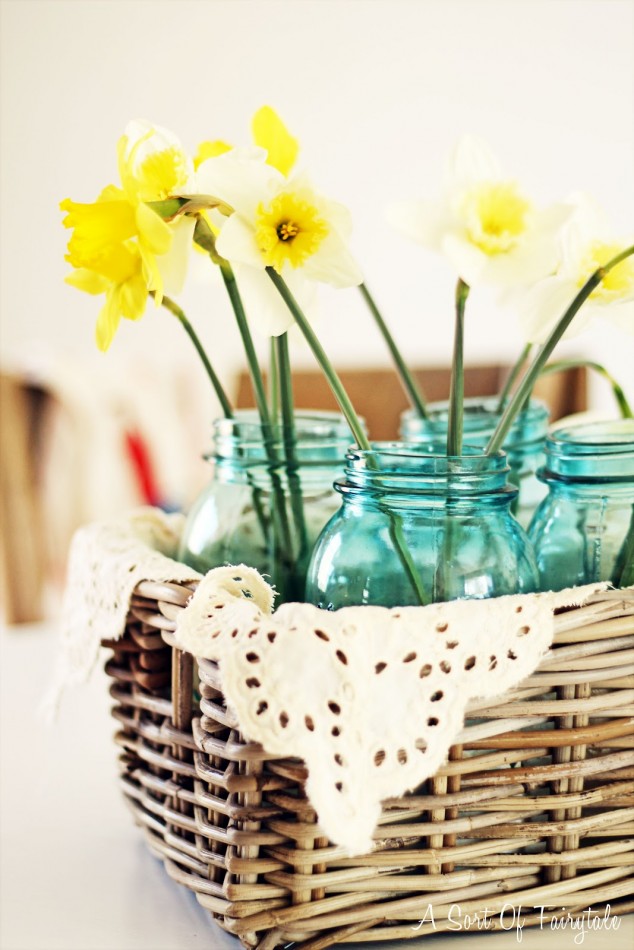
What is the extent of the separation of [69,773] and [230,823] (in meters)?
0.28

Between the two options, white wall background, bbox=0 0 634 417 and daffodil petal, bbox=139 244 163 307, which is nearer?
daffodil petal, bbox=139 244 163 307

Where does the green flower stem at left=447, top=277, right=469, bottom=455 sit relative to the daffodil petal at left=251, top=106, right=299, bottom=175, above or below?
below

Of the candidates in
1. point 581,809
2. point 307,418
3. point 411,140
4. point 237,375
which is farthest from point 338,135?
point 581,809

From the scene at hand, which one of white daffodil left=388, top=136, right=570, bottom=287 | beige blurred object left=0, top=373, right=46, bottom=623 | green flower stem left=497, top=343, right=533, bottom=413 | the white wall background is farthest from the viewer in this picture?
the white wall background

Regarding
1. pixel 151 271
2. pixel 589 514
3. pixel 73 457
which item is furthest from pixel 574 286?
pixel 73 457

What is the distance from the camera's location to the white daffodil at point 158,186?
17.4 inches

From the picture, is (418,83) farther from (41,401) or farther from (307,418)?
(307,418)

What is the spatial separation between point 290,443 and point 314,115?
2431 millimetres

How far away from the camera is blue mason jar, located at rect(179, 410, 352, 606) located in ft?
1.81

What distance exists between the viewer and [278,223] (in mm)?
457

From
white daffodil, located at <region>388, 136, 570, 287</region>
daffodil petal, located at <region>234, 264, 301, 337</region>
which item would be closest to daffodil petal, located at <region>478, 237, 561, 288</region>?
white daffodil, located at <region>388, 136, 570, 287</region>

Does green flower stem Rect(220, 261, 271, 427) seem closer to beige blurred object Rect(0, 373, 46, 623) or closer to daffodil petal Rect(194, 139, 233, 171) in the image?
daffodil petal Rect(194, 139, 233, 171)

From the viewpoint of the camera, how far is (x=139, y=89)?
2.68 meters

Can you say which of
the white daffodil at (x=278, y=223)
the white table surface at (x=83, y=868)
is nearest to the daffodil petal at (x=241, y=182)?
the white daffodil at (x=278, y=223)
